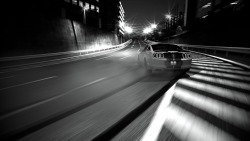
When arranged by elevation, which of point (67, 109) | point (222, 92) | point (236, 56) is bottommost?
point (67, 109)

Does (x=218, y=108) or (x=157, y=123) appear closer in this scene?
(x=157, y=123)

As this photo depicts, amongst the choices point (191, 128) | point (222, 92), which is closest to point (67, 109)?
point (191, 128)

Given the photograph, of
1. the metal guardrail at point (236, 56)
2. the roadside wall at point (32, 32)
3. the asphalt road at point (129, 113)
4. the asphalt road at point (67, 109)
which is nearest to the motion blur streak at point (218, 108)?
the asphalt road at point (129, 113)

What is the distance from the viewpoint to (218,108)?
355 cm

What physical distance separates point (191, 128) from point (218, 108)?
48.7 inches

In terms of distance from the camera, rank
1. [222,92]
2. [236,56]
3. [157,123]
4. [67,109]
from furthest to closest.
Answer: [236,56], [222,92], [67,109], [157,123]

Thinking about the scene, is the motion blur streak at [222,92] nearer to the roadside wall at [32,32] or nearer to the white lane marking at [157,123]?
the white lane marking at [157,123]

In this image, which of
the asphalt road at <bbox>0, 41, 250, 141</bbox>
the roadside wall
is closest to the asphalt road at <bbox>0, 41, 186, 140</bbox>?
the asphalt road at <bbox>0, 41, 250, 141</bbox>

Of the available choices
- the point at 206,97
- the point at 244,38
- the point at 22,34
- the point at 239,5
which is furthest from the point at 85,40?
the point at 206,97

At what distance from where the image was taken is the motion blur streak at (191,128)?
2.46 m

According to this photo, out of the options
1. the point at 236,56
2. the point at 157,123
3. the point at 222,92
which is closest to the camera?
the point at 157,123

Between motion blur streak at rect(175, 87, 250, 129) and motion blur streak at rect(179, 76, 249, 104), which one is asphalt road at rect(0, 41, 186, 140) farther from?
motion blur streak at rect(179, 76, 249, 104)

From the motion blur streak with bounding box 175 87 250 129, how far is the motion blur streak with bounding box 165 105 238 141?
1.60 feet

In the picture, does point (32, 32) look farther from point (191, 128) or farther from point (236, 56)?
point (236, 56)
